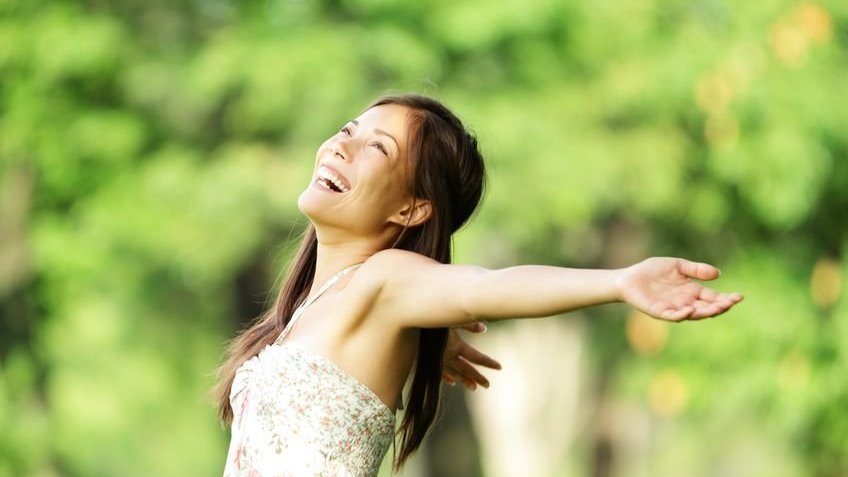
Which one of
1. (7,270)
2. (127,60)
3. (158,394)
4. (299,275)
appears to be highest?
(299,275)

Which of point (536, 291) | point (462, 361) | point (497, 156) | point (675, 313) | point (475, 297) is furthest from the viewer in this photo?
point (497, 156)

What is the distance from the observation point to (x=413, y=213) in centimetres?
369

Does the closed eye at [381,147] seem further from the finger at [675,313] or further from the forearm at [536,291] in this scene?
the finger at [675,313]

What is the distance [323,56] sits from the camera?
36.1 feet

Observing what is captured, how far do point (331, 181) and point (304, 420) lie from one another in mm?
552

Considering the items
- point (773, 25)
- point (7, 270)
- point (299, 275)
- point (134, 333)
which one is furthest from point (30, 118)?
point (299, 275)

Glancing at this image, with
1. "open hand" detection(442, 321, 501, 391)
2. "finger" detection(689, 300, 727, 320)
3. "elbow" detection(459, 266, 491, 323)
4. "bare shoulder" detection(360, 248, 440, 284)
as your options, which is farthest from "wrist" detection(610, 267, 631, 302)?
"open hand" detection(442, 321, 501, 391)

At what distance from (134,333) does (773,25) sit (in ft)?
23.4

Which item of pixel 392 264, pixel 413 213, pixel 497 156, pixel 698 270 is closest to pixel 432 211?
pixel 413 213

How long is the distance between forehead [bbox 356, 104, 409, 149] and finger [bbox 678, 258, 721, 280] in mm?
1002

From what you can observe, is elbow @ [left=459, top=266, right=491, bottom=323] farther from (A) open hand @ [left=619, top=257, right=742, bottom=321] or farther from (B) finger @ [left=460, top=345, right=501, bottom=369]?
(B) finger @ [left=460, top=345, right=501, bottom=369]

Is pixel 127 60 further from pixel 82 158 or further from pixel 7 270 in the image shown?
pixel 7 270

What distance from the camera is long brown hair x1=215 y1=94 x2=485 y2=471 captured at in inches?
145

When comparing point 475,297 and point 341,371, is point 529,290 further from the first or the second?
point 341,371
